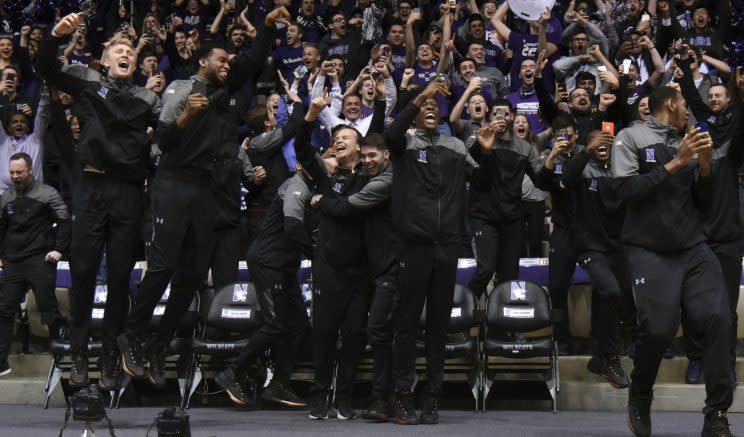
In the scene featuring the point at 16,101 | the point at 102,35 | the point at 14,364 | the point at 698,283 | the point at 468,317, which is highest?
the point at 102,35

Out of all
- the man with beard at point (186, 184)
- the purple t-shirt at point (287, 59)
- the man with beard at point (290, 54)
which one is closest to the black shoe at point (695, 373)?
the man with beard at point (186, 184)

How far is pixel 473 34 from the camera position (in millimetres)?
15078

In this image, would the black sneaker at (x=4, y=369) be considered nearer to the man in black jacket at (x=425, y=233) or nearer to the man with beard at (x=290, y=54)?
the man in black jacket at (x=425, y=233)

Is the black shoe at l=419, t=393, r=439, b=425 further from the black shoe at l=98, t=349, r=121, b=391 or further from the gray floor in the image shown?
the black shoe at l=98, t=349, r=121, b=391

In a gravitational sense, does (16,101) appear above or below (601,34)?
below

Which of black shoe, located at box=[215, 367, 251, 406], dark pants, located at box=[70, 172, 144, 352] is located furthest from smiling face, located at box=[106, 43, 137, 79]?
black shoe, located at box=[215, 367, 251, 406]

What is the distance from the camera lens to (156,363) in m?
9.38

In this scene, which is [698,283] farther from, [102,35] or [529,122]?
[102,35]

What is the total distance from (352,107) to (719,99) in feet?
13.2

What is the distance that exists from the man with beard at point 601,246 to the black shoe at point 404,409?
6.26 feet

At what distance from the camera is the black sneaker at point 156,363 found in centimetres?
927

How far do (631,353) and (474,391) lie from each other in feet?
4.97

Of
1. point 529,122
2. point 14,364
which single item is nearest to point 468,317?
point 529,122

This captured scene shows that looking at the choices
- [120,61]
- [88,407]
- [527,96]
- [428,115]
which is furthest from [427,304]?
[527,96]
